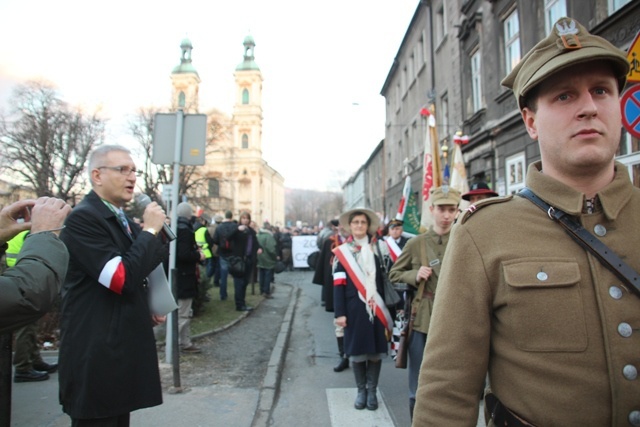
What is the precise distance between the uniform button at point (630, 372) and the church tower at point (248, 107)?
313ft

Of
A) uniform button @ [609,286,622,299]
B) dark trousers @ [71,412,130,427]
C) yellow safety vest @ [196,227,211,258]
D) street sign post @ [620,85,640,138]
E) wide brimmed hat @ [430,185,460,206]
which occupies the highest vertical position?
street sign post @ [620,85,640,138]

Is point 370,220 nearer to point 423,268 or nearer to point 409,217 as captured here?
point 423,268

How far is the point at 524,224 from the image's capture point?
1524mm

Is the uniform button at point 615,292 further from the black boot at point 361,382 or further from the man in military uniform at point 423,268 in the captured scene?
the black boot at point 361,382

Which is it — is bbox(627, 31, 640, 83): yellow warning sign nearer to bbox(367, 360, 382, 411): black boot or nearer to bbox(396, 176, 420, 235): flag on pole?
bbox(367, 360, 382, 411): black boot

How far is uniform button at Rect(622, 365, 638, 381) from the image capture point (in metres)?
1.30

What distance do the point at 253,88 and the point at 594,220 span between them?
9929 cm

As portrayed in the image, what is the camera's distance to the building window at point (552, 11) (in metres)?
10.4

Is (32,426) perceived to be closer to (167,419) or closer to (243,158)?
(167,419)

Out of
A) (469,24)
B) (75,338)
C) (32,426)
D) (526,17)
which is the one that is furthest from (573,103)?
(469,24)

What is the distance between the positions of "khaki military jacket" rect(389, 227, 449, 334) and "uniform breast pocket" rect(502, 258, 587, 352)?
112 inches

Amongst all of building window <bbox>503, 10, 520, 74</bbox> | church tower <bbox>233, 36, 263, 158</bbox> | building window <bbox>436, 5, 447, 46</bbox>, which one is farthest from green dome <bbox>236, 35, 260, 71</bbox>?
building window <bbox>503, 10, 520, 74</bbox>

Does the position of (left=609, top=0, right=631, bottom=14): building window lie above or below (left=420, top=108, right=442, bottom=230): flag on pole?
above

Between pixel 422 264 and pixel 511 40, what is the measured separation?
10.9 meters
